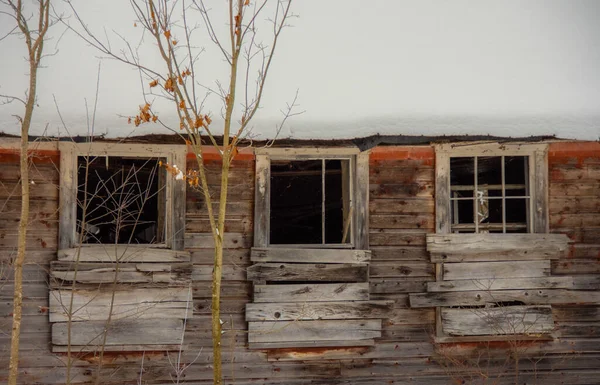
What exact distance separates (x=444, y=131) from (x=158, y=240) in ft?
10.2

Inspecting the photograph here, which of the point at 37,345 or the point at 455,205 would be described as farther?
the point at 455,205

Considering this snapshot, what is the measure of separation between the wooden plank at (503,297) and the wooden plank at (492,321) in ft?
0.28

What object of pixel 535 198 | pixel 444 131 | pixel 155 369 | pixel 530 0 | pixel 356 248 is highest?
pixel 530 0

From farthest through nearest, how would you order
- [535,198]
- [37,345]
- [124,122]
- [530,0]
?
[530,0] → [535,198] → [37,345] → [124,122]

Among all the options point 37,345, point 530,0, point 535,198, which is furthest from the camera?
point 530,0

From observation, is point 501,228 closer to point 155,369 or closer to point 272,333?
point 272,333

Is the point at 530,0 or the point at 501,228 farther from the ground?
the point at 530,0

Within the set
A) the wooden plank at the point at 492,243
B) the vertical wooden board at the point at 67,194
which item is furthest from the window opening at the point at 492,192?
the vertical wooden board at the point at 67,194

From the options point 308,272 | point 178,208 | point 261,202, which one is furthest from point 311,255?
point 178,208

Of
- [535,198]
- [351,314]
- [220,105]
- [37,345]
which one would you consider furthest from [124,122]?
[535,198]

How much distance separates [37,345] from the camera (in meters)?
6.74

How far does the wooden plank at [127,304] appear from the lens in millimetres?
6652

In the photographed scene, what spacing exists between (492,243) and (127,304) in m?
3.80

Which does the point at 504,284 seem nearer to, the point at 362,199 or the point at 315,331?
the point at 362,199
